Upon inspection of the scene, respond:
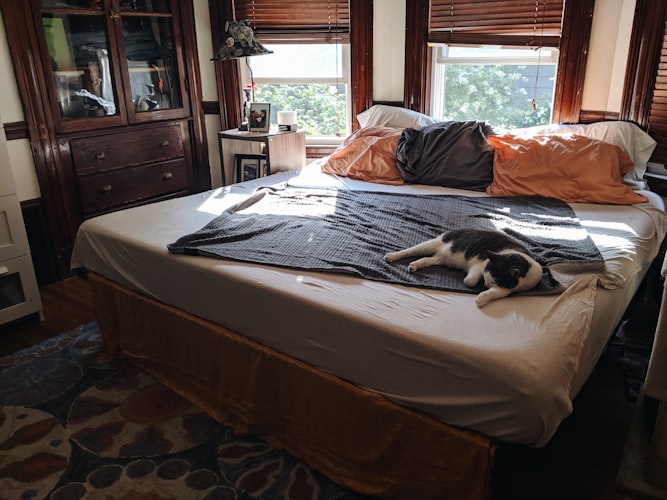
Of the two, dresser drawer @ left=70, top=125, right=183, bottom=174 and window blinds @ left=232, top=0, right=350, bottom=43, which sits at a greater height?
window blinds @ left=232, top=0, right=350, bottom=43

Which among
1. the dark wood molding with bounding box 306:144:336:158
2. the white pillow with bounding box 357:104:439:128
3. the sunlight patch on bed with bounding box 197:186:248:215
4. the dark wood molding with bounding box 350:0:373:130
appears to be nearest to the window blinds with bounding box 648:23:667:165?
the white pillow with bounding box 357:104:439:128

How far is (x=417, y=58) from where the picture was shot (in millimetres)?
3531

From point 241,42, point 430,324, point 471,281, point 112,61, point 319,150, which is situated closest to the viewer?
point 430,324

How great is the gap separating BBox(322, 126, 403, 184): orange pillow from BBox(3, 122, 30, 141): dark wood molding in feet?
5.63

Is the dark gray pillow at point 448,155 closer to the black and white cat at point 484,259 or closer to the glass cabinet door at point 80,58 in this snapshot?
the black and white cat at point 484,259

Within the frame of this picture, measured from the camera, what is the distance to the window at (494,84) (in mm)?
3281

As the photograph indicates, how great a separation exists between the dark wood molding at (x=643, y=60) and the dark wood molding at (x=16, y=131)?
337 cm

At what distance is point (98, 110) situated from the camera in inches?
130

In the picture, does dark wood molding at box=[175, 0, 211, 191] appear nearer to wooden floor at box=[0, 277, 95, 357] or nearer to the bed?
wooden floor at box=[0, 277, 95, 357]

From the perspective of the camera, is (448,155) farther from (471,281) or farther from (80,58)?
(80,58)

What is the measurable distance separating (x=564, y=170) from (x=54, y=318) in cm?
278

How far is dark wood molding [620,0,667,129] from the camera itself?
2744 millimetres

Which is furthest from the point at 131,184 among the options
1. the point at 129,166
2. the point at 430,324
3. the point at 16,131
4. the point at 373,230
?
the point at 430,324

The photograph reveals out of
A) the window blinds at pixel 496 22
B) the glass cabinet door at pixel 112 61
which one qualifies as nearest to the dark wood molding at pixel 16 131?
the glass cabinet door at pixel 112 61
